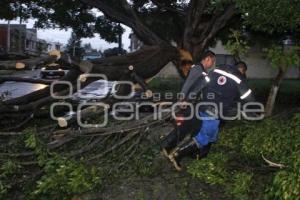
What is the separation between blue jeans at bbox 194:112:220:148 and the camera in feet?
22.1

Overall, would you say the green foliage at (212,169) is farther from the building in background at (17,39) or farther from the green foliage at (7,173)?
the building in background at (17,39)

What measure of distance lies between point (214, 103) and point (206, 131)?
1.31ft

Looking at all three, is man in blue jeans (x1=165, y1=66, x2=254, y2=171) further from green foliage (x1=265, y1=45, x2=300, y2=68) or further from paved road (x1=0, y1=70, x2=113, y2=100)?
paved road (x1=0, y1=70, x2=113, y2=100)

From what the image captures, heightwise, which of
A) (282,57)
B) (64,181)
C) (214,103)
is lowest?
(64,181)

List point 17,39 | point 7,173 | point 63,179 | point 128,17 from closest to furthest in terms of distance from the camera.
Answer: point 63,179 < point 7,173 < point 128,17 < point 17,39

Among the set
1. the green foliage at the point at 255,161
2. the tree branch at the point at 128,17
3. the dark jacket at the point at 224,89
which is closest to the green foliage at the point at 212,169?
the green foliage at the point at 255,161

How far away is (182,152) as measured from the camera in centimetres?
675

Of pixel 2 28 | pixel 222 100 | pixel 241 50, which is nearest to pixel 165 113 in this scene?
pixel 222 100

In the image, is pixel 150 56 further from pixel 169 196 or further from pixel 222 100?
pixel 169 196

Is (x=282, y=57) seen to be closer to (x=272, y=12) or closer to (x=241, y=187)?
(x=272, y=12)

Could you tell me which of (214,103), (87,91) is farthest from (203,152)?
(87,91)

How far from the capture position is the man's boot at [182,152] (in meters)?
6.74

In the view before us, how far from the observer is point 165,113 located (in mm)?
7473

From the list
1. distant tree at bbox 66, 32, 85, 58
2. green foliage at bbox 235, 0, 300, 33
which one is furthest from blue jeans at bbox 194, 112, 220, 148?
distant tree at bbox 66, 32, 85, 58
